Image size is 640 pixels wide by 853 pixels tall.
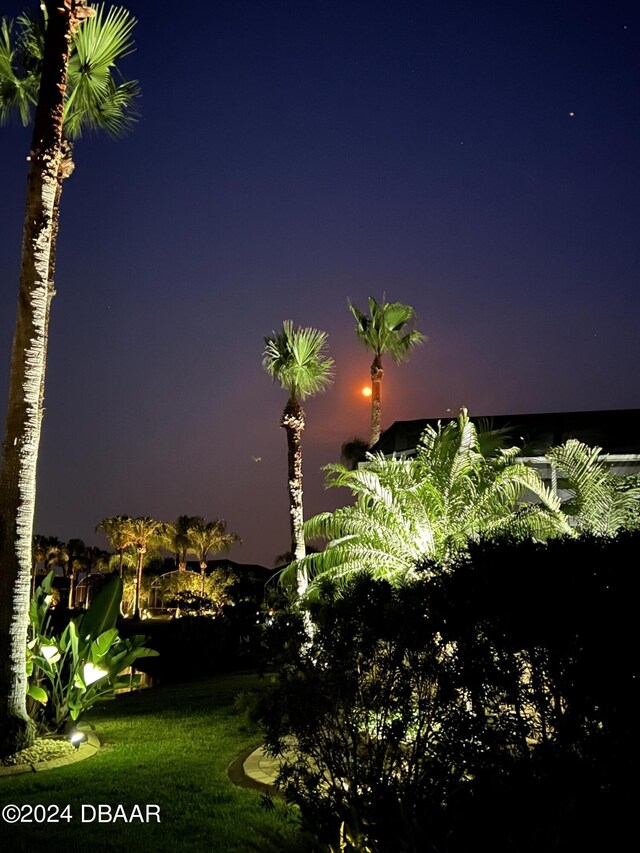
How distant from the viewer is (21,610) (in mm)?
9180

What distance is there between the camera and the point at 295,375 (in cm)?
2003

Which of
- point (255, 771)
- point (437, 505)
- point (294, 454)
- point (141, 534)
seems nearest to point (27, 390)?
point (255, 771)

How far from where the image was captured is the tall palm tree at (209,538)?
65562 mm

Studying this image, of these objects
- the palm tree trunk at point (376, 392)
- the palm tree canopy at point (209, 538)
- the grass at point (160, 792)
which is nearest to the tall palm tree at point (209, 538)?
the palm tree canopy at point (209, 538)

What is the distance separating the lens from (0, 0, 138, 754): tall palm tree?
897 cm

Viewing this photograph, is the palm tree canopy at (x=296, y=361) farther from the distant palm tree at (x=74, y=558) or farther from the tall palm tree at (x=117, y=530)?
the distant palm tree at (x=74, y=558)

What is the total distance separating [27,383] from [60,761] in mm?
4854

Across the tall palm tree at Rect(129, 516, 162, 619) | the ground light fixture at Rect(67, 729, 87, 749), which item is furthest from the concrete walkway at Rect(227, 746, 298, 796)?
the tall palm tree at Rect(129, 516, 162, 619)

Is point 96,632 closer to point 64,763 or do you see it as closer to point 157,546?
point 64,763

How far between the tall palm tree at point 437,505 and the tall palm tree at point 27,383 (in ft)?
15.2

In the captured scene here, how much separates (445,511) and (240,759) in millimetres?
4855

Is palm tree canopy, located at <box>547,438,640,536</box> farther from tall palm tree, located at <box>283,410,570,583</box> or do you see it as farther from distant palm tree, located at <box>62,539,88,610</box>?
distant palm tree, located at <box>62,539,88,610</box>

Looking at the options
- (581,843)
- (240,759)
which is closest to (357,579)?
(581,843)

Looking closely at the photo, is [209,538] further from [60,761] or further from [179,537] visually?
[60,761]
